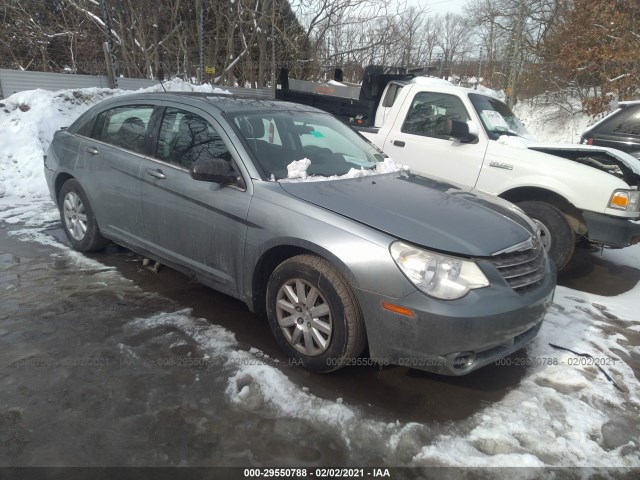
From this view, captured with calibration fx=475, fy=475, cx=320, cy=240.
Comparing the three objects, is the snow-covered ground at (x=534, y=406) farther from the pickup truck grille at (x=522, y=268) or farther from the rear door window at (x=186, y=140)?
the rear door window at (x=186, y=140)

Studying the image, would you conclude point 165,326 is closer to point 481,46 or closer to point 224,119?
point 224,119

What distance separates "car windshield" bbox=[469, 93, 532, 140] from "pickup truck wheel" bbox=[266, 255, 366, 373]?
3372 millimetres

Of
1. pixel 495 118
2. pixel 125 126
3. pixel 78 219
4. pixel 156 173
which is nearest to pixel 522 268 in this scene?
pixel 156 173

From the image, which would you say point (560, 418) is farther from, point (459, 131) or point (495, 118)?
point (495, 118)

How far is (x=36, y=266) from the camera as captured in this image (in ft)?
14.8

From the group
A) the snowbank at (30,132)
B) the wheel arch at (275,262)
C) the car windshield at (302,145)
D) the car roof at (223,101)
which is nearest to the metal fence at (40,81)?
the snowbank at (30,132)

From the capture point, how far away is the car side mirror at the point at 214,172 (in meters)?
3.17

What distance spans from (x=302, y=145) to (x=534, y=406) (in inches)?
94.1

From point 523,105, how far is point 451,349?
27.4 metres

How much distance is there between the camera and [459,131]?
203 inches

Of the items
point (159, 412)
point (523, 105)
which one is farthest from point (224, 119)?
point (523, 105)

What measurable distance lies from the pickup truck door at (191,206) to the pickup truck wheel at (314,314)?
41 cm

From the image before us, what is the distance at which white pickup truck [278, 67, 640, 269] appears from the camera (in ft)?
15.2

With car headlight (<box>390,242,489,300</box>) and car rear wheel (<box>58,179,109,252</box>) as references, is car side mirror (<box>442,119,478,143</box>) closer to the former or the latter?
car headlight (<box>390,242,489,300</box>)
